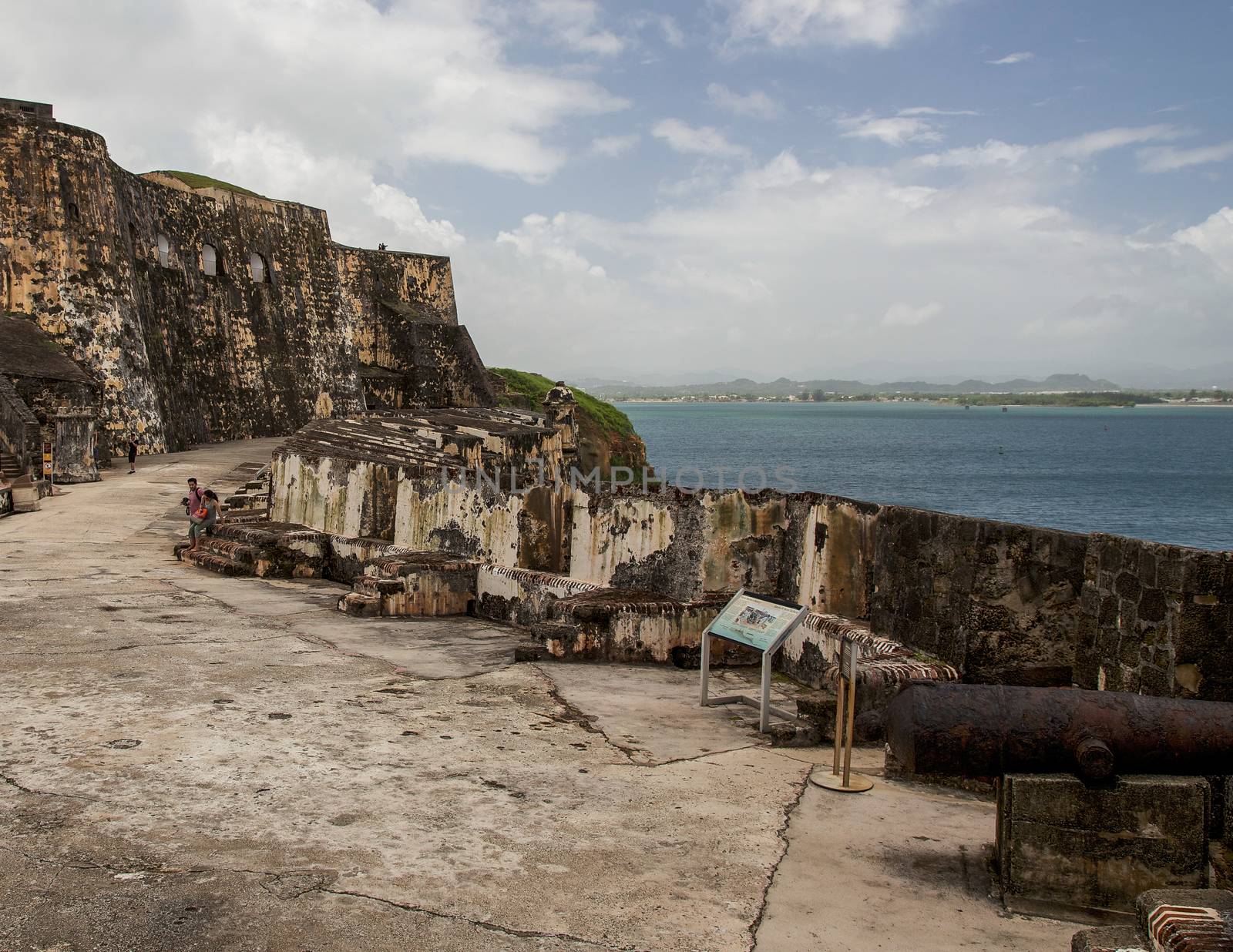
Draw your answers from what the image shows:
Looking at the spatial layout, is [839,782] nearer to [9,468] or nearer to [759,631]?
[759,631]

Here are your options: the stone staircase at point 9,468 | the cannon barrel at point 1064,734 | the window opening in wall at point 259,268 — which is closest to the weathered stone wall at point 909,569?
the cannon barrel at point 1064,734

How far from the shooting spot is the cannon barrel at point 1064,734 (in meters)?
3.89

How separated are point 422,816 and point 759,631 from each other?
7.43ft

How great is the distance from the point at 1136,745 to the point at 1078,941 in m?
0.86

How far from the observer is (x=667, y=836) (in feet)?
14.4

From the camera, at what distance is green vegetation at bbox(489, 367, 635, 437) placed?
219ft

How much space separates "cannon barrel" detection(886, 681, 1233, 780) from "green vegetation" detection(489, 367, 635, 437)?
57616 mm

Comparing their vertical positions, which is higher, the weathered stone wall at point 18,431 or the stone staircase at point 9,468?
the weathered stone wall at point 18,431

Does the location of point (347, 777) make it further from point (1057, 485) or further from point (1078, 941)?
point (1057, 485)

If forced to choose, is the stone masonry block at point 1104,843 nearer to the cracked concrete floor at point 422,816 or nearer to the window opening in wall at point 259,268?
the cracked concrete floor at point 422,816

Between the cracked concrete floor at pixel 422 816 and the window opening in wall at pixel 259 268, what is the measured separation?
2949 centimetres

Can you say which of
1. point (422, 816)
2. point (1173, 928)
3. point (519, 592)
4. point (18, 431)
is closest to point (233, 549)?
point (519, 592)

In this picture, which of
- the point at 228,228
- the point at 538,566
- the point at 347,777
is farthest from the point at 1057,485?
the point at 347,777

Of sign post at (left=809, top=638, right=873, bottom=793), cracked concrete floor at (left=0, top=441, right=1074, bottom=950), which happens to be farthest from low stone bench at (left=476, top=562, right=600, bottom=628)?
sign post at (left=809, top=638, right=873, bottom=793)
